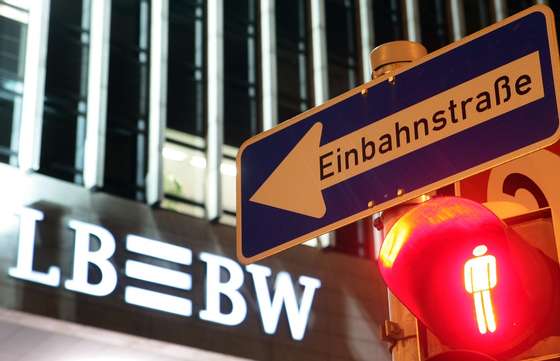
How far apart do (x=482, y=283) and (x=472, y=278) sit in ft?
0.12

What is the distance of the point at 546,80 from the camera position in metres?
2.70

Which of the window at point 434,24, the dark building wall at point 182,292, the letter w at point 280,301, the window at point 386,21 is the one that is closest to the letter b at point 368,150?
the dark building wall at point 182,292

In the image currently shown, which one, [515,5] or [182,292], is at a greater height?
[515,5]

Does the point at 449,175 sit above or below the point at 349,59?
below

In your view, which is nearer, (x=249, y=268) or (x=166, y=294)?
(x=166, y=294)

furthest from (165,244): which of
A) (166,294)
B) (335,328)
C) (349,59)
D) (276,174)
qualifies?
(276,174)

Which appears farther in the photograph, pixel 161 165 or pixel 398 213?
pixel 161 165

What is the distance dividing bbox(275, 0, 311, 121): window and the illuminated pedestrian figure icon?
1630 centimetres

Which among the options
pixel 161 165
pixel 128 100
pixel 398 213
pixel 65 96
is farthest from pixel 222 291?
pixel 398 213

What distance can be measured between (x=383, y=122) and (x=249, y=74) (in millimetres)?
15753

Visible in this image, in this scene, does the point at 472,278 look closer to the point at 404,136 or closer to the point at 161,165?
the point at 404,136

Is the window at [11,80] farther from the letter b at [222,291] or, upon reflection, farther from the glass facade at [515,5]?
the glass facade at [515,5]

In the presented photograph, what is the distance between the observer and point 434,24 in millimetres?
22188

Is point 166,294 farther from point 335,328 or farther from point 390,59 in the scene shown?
point 390,59
